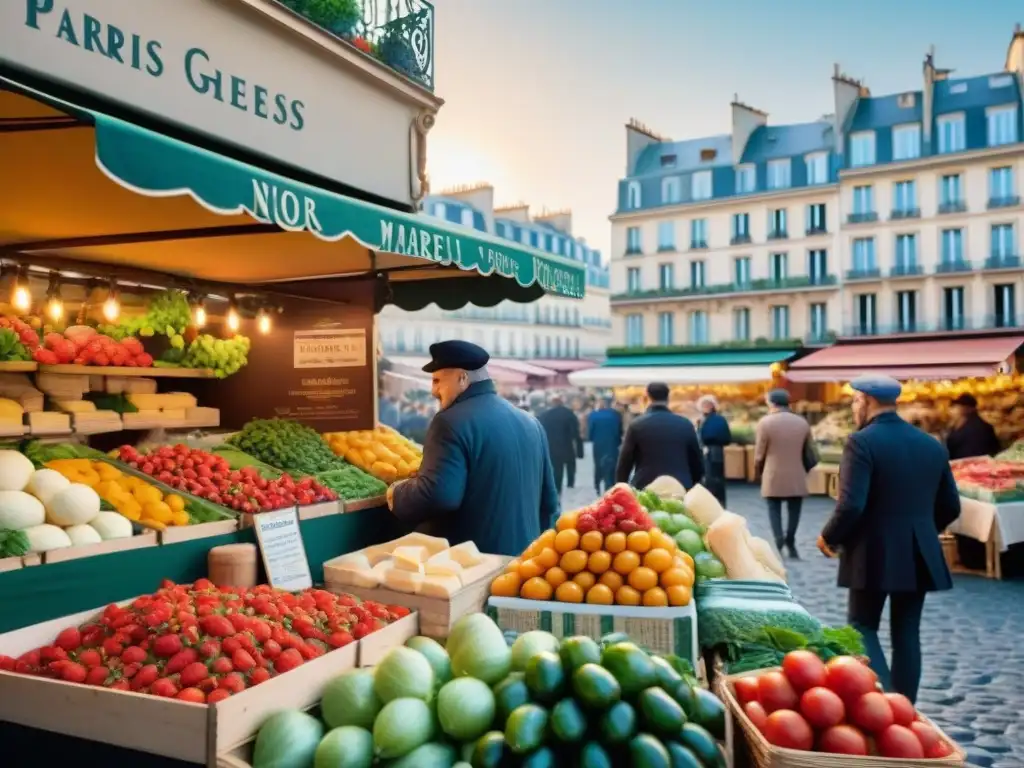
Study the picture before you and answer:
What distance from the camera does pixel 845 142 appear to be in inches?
1326

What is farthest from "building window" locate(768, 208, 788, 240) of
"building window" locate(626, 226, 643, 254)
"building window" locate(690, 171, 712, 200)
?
"building window" locate(626, 226, 643, 254)

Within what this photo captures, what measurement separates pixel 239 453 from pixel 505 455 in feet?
6.90

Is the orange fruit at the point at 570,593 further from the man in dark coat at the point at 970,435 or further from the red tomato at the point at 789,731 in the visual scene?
the man in dark coat at the point at 970,435

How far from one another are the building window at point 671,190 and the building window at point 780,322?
22.6 feet

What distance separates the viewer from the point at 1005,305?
31047 millimetres

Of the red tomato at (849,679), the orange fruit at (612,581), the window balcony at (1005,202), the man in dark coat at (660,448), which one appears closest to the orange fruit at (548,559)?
the orange fruit at (612,581)

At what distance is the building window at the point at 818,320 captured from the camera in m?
34.1

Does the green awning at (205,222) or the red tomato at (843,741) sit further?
the green awning at (205,222)

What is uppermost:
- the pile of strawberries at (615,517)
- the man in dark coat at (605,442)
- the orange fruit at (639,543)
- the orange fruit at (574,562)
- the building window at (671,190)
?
the building window at (671,190)

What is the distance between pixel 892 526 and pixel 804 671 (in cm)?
282

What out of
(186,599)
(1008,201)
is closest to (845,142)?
(1008,201)

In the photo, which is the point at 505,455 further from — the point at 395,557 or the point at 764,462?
the point at 764,462

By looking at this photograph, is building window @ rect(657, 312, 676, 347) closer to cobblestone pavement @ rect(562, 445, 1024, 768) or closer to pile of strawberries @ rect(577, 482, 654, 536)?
cobblestone pavement @ rect(562, 445, 1024, 768)

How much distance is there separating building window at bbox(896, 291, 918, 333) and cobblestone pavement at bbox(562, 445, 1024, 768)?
81.5 ft
